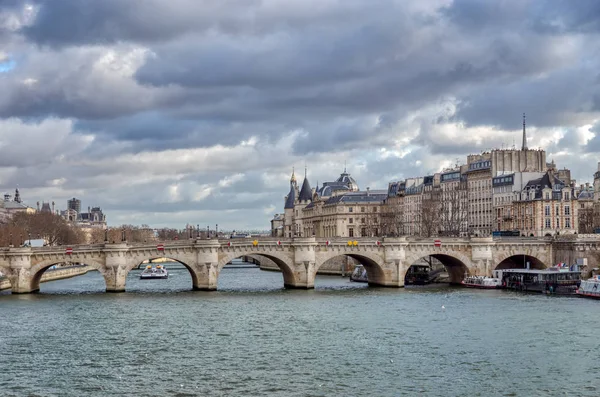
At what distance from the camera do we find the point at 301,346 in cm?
5494

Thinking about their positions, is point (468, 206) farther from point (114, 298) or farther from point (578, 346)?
point (578, 346)

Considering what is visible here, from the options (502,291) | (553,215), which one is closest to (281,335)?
(502,291)

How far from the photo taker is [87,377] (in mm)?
46500

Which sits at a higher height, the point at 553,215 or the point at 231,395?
the point at 553,215

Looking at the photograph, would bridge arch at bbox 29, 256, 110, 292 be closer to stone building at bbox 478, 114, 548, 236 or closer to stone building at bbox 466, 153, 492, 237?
stone building at bbox 478, 114, 548, 236

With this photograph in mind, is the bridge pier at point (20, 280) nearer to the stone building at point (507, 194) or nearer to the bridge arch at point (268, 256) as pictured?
the bridge arch at point (268, 256)

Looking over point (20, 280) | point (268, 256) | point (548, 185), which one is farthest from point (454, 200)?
point (20, 280)

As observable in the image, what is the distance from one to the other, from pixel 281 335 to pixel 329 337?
302cm

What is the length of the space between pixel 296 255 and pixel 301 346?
3650 centimetres

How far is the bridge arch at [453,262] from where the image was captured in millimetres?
94000

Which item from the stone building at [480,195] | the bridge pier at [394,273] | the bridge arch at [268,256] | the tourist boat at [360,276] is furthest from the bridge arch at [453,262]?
the stone building at [480,195]

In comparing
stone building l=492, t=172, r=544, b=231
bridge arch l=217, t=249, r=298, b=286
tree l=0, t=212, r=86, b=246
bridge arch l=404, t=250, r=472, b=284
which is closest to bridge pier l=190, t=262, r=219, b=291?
bridge arch l=217, t=249, r=298, b=286

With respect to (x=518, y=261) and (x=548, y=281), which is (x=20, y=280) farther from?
(x=518, y=261)

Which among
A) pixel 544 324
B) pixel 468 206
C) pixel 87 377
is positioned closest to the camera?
pixel 87 377
